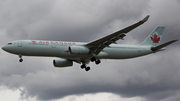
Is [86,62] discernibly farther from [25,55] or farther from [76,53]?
[25,55]

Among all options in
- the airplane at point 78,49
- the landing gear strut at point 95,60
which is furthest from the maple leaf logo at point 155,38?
the landing gear strut at point 95,60

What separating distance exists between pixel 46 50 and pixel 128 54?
16.1 m

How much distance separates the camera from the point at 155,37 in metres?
59.2

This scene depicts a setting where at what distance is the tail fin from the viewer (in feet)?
189

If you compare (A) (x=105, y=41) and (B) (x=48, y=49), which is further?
(A) (x=105, y=41)

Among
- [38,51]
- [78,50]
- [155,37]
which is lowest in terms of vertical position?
[78,50]

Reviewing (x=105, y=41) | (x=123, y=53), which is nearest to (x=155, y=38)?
(x=123, y=53)

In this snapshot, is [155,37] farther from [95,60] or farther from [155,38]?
[95,60]

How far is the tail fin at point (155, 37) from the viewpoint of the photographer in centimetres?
5774

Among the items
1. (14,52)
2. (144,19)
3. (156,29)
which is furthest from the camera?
(156,29)

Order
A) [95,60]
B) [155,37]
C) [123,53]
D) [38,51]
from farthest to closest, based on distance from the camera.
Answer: [155,37] < [123,53] < [95,60] < [38,51]

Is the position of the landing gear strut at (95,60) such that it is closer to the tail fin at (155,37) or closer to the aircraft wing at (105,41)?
the aircraft wing at (105,41)

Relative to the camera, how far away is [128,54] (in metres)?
52.7

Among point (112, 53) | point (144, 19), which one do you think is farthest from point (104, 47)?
point (144, 19)
